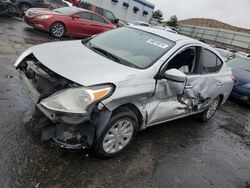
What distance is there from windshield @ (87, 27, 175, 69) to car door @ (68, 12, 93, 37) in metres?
7.31

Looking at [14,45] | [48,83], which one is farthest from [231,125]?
[14,45]

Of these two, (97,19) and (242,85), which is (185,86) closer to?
(242,85)

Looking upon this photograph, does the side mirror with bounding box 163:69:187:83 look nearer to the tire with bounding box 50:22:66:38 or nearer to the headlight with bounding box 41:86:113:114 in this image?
the headlight with bounding box 41:86:113:114

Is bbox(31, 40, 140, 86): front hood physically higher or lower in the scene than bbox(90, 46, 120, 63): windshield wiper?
lower

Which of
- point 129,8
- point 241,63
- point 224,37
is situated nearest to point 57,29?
point 241,63

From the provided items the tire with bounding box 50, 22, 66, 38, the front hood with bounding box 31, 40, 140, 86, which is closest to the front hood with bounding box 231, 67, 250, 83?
the front hood with bounding box 31, 40, 140, 86

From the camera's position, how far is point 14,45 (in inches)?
308

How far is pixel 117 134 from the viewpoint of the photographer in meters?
3.27

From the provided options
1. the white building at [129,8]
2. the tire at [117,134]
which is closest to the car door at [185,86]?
the tire at [117,134]

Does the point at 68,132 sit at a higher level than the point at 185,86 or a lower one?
lower

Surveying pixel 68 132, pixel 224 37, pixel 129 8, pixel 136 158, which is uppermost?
pixel 129 8

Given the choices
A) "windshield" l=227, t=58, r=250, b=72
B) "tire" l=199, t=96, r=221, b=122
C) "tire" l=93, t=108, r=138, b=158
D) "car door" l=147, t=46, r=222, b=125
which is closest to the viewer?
"tire" l=93, t=108, r=138, b=158

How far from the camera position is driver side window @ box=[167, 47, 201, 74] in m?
3.93

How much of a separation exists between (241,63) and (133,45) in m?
6.50
